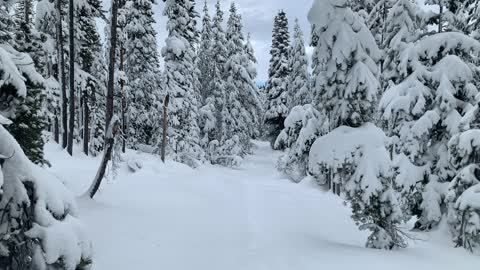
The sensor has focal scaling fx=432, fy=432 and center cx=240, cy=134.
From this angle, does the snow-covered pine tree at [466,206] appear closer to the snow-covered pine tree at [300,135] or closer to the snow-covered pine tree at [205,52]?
the snow-covered pine tree at [300,135]

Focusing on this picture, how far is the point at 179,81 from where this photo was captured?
3462 cm

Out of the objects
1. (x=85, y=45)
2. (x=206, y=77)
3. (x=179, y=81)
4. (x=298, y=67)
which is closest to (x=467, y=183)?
(x=179, y=81)

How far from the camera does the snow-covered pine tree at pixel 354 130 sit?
12555mm

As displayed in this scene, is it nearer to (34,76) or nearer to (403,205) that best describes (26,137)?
(34,76)

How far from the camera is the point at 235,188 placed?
26.5 m

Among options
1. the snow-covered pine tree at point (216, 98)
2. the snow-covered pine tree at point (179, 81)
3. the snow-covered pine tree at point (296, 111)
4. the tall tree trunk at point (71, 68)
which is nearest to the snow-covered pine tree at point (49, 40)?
the tall tree trunk at point (71, 68)

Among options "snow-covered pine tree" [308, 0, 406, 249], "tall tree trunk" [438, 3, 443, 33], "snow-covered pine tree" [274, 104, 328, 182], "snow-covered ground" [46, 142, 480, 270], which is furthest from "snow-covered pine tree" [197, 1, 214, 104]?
"snow-covered pine tree" [308, 0, 406, 249]

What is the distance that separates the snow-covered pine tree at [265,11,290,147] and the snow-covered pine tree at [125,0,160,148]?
16.0 meters

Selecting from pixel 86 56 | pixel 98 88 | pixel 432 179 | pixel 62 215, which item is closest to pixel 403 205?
pixel 432 179

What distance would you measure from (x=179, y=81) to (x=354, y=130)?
76.2 feet

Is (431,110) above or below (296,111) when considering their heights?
above

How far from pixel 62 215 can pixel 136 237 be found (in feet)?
29.3

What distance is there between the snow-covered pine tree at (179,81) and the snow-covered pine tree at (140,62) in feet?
7.07

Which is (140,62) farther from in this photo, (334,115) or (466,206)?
(466,206)
